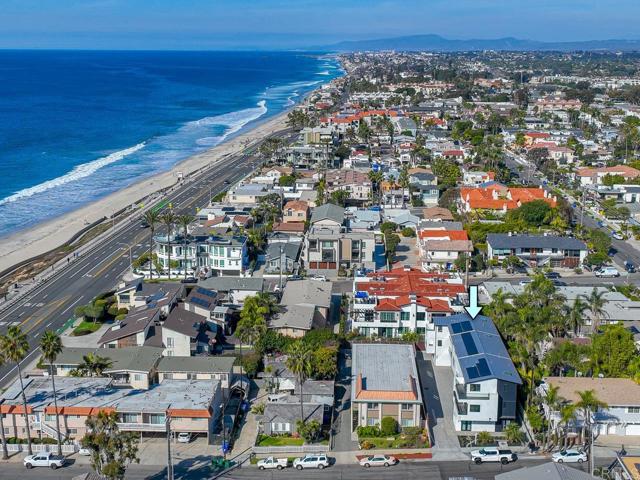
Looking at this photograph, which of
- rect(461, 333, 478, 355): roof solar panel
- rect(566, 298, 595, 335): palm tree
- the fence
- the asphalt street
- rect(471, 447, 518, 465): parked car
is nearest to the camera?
the asphalt street

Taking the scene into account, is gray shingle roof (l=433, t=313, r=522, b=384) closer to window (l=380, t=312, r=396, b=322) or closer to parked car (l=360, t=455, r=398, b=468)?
window (l=380, t=312, r=396, b=322)

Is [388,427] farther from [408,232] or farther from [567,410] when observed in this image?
[408,232]

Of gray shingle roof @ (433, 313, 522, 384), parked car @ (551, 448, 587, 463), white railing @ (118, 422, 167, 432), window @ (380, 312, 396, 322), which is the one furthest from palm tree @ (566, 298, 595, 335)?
white railing @ (118, 422, 167, 432)

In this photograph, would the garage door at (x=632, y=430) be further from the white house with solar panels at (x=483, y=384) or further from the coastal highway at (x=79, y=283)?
the coastal highway at (x=79, y=283)

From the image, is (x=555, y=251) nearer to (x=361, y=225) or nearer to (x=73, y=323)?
(x=361, y=225)

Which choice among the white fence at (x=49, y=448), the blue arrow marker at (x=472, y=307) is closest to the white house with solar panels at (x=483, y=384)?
the blue arrow marker at (x=472, y=307)

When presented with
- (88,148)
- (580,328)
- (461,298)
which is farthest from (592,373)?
(88,148)
